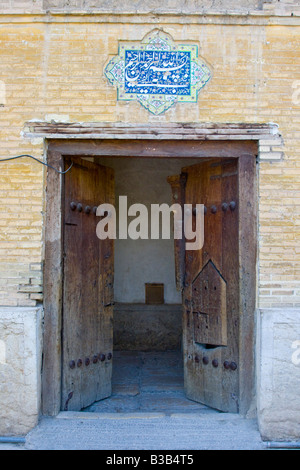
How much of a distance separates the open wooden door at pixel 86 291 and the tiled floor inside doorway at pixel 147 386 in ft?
0.73

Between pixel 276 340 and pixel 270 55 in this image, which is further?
pixel 270 55

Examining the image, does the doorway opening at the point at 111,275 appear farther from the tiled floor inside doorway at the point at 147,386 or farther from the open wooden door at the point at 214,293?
the tiled floor inside doorway at the point at 147,386

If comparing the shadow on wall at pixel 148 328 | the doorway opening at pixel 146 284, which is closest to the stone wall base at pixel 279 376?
the doorway opening at pixel 146 284

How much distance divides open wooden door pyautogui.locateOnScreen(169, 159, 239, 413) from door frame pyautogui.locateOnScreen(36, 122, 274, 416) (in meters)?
0.11

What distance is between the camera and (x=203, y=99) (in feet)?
12.1

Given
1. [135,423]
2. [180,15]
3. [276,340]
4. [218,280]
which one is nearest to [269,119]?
[180,15]

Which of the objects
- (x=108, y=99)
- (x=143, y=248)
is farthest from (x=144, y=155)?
(x=143, y=248)

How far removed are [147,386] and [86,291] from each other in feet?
4.60

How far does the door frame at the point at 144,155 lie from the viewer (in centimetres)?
364

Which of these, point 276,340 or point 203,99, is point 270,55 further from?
point 276,340

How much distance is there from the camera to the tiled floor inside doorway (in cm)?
409

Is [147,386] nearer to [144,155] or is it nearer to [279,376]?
[279,376]

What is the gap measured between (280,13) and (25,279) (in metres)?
3.08

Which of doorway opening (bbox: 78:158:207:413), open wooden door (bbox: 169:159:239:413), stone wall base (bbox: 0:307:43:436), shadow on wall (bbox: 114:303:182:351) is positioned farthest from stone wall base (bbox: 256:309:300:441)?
shadow on wall (bbox: 114:303:182:351)
